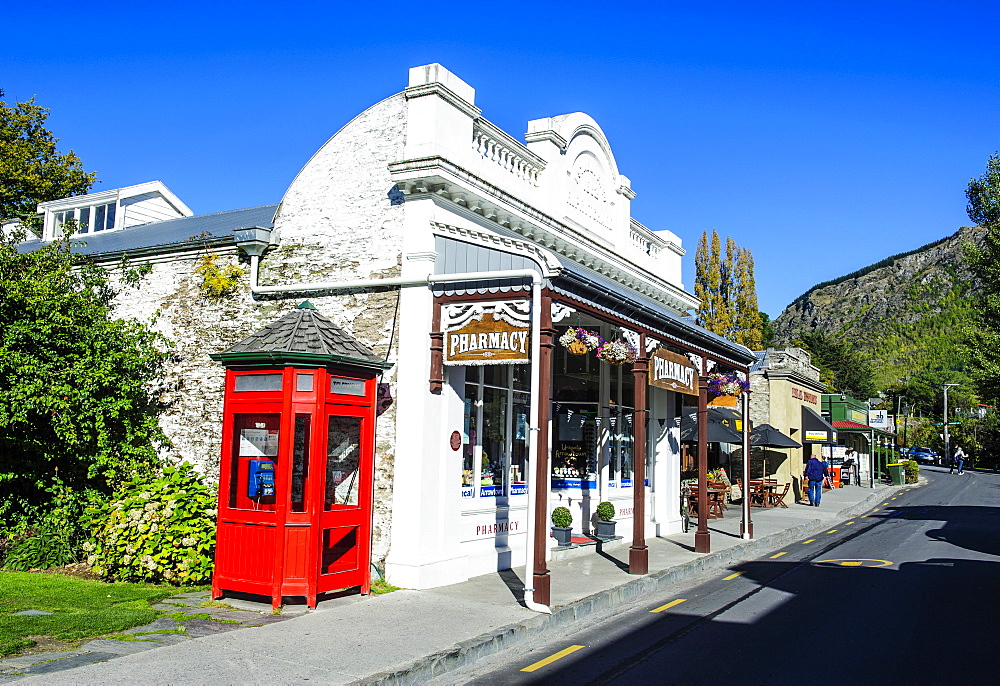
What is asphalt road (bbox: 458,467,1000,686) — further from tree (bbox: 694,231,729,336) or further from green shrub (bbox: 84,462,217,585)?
tree (bbox: 694,231,729,336)

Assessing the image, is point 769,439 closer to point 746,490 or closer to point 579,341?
point 746,490

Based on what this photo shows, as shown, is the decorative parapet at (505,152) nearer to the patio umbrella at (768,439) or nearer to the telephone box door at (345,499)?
the telephone box door at (345,499)

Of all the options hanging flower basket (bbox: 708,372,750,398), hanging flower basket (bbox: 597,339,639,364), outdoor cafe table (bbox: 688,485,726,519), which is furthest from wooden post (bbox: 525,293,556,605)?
outdoor cafe table (bbox: 688,485,726,519)

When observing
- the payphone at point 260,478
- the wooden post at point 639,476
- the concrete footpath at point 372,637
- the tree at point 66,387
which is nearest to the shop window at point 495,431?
the concrete footpath at point 372,637

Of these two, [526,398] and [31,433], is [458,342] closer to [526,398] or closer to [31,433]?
[526,398]

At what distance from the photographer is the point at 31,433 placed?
1097 cm

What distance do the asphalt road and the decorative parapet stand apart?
682 cm

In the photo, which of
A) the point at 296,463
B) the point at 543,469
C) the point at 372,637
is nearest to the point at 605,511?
the point at 543,469

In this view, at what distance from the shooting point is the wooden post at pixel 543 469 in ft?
29.1

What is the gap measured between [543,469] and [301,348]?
3169mm

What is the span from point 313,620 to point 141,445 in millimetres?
5464

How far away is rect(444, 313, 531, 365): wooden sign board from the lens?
9.67 m

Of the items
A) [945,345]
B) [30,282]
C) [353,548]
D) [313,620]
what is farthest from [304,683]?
[945,345]

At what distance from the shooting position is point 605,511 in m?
14.0
